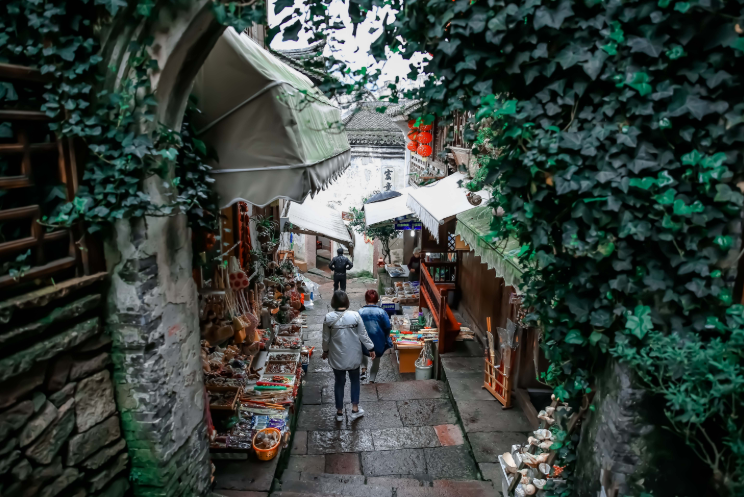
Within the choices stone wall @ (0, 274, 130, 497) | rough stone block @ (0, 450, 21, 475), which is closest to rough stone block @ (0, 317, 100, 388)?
stone wall @ (0, 274, 130, 497)

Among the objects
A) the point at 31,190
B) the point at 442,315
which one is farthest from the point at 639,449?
the point at 442,315

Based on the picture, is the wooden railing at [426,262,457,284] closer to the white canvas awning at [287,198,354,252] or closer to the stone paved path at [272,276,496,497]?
the white canvas awning at [287,198,354,252]

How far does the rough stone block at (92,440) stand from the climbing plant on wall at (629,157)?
9.96 feet

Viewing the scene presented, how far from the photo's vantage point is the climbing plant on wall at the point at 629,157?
221 centimetres

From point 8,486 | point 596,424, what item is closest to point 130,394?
point 8,486

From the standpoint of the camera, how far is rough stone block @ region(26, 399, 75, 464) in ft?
8.84

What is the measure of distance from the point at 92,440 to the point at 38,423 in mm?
491

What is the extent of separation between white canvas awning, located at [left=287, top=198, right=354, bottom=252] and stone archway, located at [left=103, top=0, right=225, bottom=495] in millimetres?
6748

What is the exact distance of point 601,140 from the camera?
2385 mm

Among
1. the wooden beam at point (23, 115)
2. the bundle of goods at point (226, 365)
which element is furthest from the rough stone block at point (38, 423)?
the bundle of goods at point (226, 365)

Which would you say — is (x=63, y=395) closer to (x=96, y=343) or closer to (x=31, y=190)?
(x=96, y=343)

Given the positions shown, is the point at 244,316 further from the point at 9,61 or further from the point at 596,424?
the point at 596,424

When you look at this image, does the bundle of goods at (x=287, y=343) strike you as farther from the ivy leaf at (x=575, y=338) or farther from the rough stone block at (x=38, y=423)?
the ivy leaf at (x=575, y=338)

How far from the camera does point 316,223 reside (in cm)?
1130
